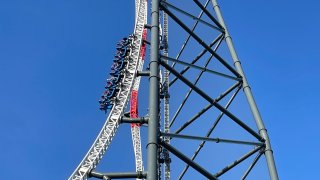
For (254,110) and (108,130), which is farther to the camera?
(108,130)

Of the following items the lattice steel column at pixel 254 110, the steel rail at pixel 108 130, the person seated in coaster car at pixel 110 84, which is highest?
the person seated in coaster car at pixel 110 84

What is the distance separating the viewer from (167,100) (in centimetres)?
1559

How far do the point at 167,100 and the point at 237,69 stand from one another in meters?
3.67

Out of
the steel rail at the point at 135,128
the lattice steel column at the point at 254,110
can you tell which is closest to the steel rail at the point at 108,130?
the steel rail at the point at 135,128

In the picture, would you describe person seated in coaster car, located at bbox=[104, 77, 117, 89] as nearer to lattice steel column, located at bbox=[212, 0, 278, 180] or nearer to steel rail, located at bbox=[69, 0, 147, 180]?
steel rail, located at bbox=[69, 0, 147, 180]

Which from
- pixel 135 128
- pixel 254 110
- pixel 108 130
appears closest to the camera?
pixel 254 110

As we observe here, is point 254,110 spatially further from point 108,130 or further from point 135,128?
point 135,128

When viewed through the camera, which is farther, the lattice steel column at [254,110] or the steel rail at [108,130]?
the steel rail at [108,130]

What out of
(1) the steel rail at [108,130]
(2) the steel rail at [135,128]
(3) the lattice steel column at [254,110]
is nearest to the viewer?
(3) the lattice steel column at [254,110]

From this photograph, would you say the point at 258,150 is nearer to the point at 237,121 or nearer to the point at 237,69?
the point at 237,121

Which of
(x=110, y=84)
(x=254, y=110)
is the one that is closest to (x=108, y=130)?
(x=110, y=84)

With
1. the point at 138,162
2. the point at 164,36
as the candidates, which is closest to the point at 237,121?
the point at 164,36

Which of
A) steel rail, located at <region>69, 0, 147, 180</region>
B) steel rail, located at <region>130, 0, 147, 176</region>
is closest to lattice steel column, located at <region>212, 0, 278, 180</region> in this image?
steel rail, located at <region>69, 0, 147, 180</region>

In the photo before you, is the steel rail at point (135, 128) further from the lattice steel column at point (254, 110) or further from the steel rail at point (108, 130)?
the lattice steel column at point (254, 110)
